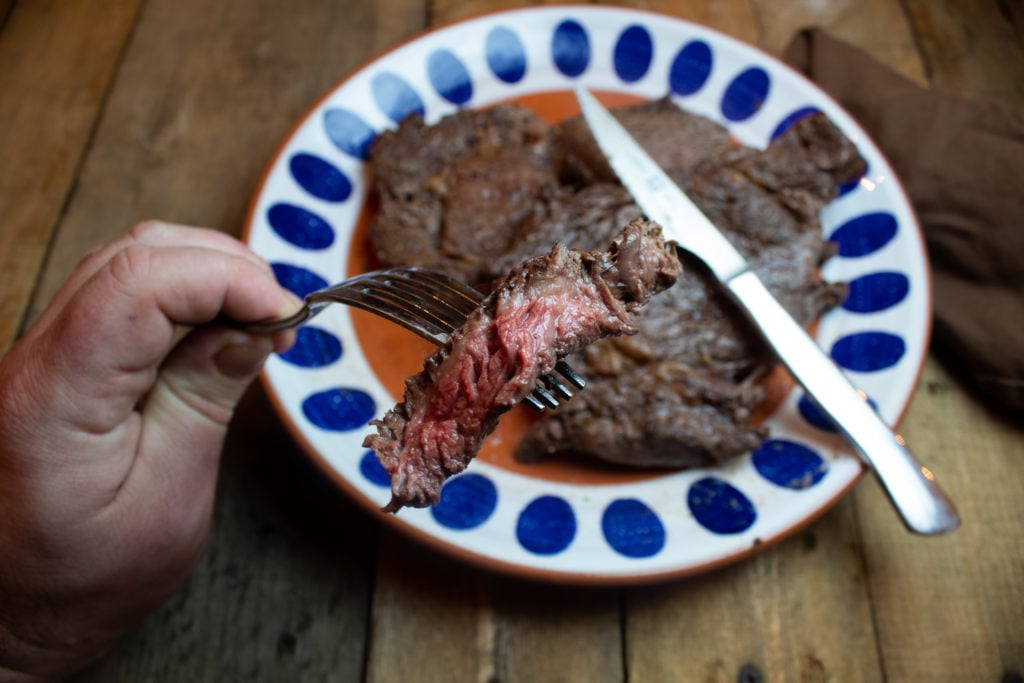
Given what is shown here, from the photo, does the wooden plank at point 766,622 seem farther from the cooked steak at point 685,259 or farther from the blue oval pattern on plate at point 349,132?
the blue oval pattern on plate at point 349,132

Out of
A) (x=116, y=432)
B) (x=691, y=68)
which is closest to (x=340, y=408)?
(x=116, y=432)

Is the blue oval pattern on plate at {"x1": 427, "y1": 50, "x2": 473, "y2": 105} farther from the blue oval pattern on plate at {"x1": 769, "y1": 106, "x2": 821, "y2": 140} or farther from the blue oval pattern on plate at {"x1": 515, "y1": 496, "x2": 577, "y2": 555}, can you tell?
the blue oval pattern on plate at {"x1": 515, "y1": 496, "x2": 577, "y2": 555}

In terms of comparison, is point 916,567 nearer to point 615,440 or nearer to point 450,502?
point 615,440

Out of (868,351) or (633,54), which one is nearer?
(868,351)

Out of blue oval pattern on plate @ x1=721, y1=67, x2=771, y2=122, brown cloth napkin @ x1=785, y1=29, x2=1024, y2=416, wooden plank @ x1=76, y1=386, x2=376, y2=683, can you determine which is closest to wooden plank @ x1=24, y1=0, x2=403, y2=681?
wooden plank @ x1=76, y1=386, x2=376, y2=683

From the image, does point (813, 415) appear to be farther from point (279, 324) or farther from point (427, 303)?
point (279, 324)

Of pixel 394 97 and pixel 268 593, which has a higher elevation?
pixel 394 97
